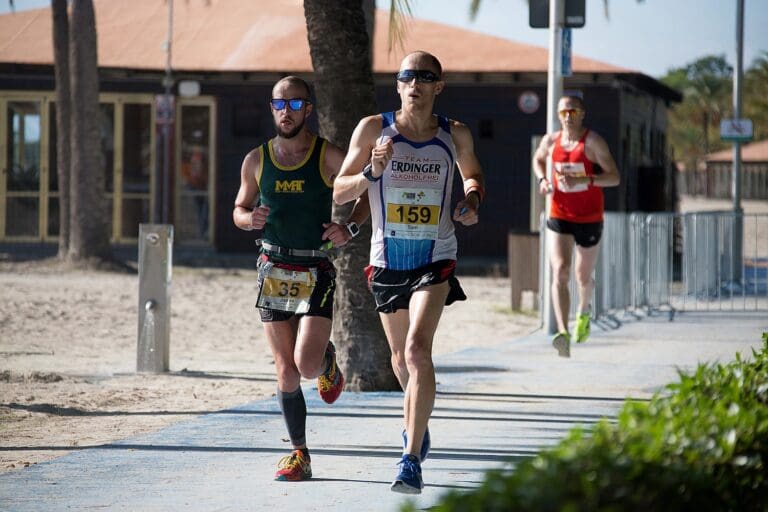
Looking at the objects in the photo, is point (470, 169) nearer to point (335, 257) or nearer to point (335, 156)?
point (335, 156)

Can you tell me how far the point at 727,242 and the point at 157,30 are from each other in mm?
17266

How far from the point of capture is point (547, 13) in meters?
13.7

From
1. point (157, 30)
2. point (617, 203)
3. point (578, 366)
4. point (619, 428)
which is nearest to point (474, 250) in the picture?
point (617, 203)

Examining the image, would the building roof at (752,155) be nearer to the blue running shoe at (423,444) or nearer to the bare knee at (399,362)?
the bare knee at (399,362)

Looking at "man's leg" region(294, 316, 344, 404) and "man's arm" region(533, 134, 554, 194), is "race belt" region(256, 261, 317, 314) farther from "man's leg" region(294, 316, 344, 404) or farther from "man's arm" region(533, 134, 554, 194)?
"man's arm" region(533, 134, 554, 194)

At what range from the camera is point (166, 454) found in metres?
7.54

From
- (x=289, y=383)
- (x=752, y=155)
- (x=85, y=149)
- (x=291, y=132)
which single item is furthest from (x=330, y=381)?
(x=752, y=155)

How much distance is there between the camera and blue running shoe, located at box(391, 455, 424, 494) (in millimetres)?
6219

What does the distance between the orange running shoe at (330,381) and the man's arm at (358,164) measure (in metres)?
0.94

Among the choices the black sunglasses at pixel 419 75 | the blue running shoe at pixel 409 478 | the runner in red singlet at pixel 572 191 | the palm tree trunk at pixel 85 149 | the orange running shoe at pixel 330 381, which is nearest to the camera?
the blue running shoe at pixel 409 478

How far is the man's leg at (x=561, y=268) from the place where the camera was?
11.8 meters

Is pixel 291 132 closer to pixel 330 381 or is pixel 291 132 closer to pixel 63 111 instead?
pixel 330 381

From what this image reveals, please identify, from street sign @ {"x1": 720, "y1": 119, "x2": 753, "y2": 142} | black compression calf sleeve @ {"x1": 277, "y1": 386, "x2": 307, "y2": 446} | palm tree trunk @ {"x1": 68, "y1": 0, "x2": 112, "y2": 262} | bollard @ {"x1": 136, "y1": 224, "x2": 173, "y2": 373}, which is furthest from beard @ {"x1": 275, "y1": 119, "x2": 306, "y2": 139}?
palm tree trunk @ {"x1": 68, "y1": 0, "x2": 112, "y2": 262}

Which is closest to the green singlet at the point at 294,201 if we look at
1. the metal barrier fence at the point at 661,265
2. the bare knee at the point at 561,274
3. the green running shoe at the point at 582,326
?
the bare knee at the point at 561,274
